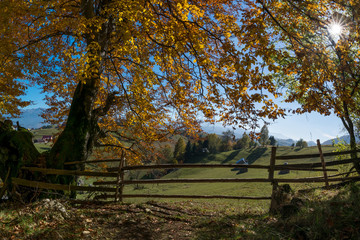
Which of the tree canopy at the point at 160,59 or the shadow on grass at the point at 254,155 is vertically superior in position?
the tree canopy at the point at 160,59

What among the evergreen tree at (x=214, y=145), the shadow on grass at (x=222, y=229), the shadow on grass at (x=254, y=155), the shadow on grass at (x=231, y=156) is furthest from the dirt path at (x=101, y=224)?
the evergreen tree at (x=214, y=145)

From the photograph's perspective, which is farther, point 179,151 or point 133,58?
point 179,151

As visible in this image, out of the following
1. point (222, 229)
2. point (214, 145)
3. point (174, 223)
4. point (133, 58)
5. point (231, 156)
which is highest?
point (133, 58)

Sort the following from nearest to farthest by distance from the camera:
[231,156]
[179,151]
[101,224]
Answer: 1. [101,224]
2. [179,151]
3. [231,156]

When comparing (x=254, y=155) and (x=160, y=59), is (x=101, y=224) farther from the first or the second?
(x=254, y=155)

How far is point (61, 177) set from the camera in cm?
723

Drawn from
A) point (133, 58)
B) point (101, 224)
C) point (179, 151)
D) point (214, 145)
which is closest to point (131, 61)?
point (133, 58)

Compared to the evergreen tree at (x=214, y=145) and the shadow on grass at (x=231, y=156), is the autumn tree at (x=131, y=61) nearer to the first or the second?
the shadow on grass at (x=231, y=156)

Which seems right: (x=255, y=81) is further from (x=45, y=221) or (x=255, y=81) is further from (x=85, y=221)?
(x=45, y=221)

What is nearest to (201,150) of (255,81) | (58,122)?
(58,122)

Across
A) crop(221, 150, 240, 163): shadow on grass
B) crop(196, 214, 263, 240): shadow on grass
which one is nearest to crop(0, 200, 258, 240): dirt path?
crop(196, 214, 263, 240): shadow on grass

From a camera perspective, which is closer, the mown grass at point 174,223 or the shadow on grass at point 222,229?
the mown grass at point 174,223

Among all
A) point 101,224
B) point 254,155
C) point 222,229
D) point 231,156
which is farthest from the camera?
point 231,156

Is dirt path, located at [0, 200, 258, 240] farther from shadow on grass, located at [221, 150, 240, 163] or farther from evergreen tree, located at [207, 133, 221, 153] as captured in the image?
evergreen tree, located at [207, 133, 221, 153]
